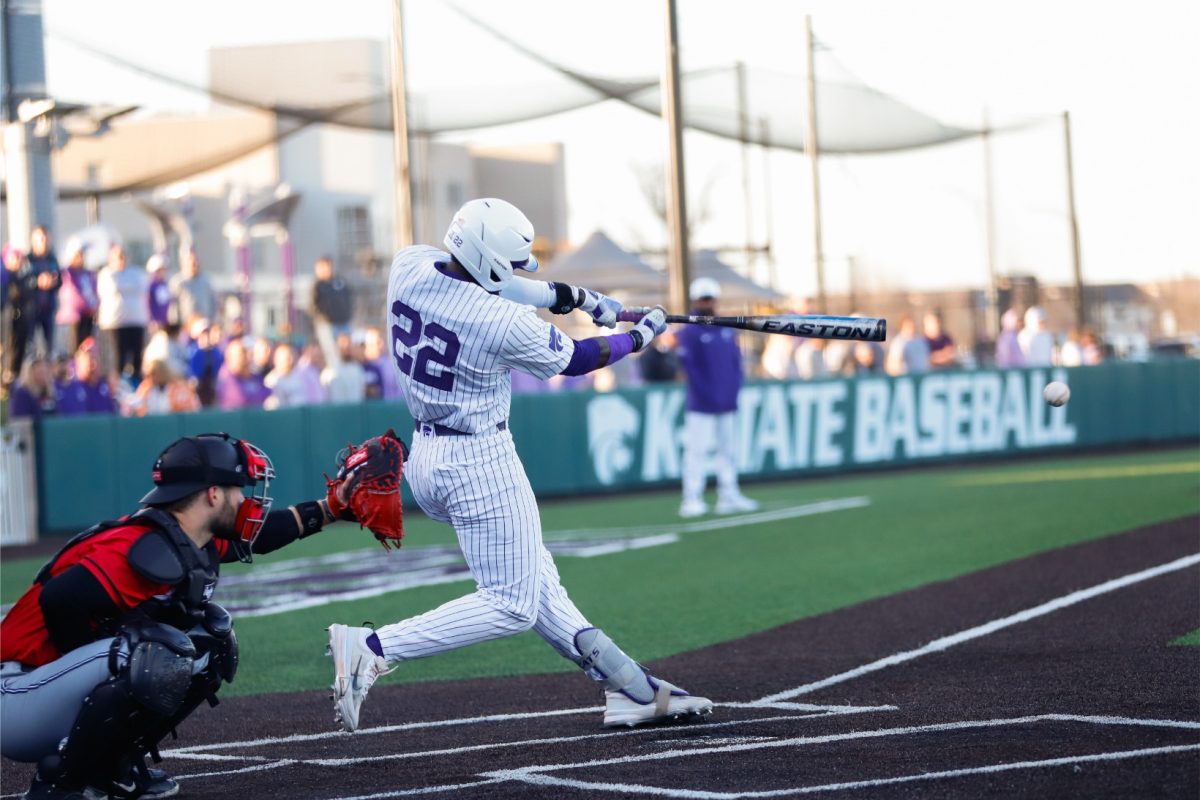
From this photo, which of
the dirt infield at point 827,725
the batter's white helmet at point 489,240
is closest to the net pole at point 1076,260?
the dirt infield at point 827,725

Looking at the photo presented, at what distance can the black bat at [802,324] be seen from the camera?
6691 millimetres

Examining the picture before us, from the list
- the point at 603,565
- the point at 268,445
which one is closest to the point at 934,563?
the point at 603,565

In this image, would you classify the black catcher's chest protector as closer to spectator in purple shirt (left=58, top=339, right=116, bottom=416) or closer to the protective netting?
spectator in purple shirt (left=58, top=339, right=116, bottom=416)

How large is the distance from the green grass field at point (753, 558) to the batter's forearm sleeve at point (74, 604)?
3.13 metres

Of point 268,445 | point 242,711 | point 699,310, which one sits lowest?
point 242,711

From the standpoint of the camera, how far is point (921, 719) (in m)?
5.89

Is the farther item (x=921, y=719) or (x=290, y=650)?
(x=290, y=650)

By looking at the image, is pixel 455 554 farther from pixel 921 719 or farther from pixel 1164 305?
pixel 1164 305

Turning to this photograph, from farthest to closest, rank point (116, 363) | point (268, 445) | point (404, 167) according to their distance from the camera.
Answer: point (404, 167), point (116, 363), point (268, 445)

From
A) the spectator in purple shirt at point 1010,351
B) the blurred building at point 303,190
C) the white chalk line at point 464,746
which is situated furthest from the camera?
the blurred building at point 303,190

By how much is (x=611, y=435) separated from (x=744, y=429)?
6.02 ft

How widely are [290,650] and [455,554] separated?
14.2ft

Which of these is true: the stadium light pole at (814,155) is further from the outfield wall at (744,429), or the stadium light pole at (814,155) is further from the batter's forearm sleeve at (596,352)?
the batter's forearm sleeve at (596,352)

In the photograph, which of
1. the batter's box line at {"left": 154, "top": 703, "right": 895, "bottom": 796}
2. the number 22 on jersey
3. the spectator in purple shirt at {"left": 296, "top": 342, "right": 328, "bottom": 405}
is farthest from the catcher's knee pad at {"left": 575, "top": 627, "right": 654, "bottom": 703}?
the spectator in purple shirt at {"left": 296, "top": 342, "right": 328, "bottom": 405}
